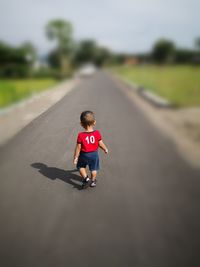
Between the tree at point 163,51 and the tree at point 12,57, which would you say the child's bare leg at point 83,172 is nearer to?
the tree at point 12,57

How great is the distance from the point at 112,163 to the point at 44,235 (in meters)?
0.76

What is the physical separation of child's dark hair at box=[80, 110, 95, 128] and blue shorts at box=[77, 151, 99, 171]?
263mm

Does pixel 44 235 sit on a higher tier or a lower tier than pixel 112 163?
lower

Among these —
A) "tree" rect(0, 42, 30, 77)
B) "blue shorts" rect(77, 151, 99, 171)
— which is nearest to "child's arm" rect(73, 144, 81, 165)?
"blue shorts" rect(77, 151, 99, 171)

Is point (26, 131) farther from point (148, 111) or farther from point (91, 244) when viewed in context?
point (148, 111)

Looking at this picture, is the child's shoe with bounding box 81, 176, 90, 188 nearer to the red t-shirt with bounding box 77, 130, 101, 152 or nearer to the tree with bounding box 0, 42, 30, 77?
the red t-shirt with bounding box 77, 130, 101, 152

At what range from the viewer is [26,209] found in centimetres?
200

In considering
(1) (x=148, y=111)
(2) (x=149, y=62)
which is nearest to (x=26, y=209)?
(1) (x=148, y=111)

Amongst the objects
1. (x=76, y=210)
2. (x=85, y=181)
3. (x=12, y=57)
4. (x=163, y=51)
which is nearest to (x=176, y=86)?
(x=76, y=210)

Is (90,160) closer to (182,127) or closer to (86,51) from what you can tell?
(182,127)

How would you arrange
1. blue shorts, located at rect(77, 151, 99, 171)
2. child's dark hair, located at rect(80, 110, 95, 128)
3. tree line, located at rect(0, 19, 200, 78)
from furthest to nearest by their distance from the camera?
tree line, located at rect(0, 19, 200, 78), blue shorts, located at rect(77, 151, 99, 171), child's dark hair, located at rect(80, 110, 95, 128)

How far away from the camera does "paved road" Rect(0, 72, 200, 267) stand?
166 cm

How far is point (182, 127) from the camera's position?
26.7ft

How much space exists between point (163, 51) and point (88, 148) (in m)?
80.8
